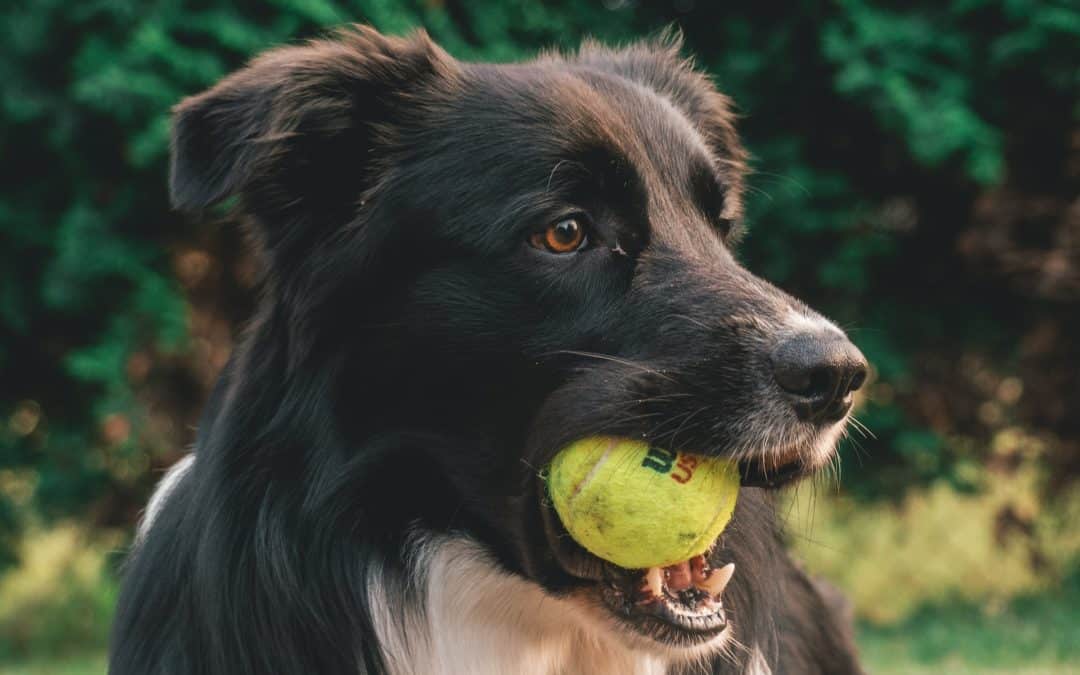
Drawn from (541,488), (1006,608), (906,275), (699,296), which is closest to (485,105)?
(699,296)

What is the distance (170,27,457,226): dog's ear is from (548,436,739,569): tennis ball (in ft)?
2.89

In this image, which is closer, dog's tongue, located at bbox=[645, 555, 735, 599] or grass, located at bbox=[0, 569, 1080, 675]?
dog's tongue, located at bbox=[645, 555, 735, 599]

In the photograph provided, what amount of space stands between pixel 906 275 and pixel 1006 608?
2112mm

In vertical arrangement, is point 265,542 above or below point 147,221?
above

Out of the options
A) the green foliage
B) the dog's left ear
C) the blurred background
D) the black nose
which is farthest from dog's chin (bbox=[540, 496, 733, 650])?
the green foliage

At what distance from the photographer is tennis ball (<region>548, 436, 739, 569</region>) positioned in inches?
95.7

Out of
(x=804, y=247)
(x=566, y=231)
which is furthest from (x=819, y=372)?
(x=804, y=247)

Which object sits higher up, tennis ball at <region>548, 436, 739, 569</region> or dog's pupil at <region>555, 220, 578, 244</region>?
dog's pupil at <region>555, 220, 578, 244</region>

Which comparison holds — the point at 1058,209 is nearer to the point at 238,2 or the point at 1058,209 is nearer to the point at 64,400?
the point at 238,2

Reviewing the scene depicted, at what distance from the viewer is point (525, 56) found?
21.9 ft

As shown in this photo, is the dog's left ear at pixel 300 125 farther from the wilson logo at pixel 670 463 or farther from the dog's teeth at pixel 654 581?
the dog's teeth at pixel 654 581

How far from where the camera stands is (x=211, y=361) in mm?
7145

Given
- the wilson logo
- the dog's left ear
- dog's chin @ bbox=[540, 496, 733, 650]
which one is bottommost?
dog's chin @ bbox=[540, 496, 733, 650]

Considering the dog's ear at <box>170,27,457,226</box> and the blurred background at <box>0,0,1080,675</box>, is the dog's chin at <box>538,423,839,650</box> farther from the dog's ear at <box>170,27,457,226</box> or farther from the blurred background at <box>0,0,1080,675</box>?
the blurred background at <box>0,0,1080,675</box>
